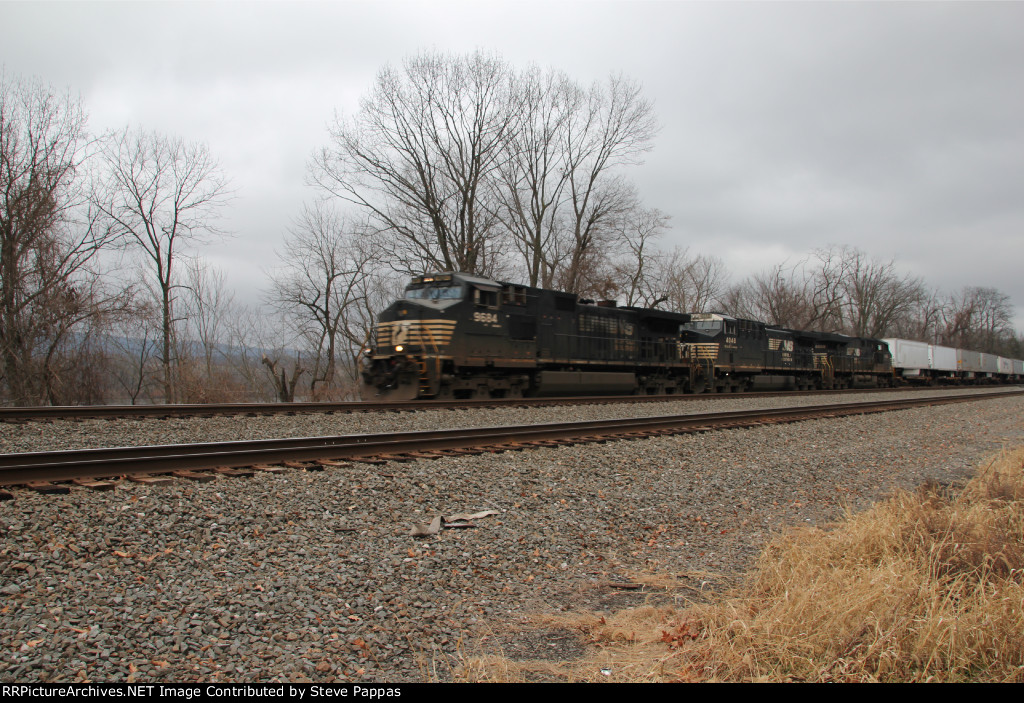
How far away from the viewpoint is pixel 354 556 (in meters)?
3.91

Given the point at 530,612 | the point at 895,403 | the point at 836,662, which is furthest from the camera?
the point at 895,403

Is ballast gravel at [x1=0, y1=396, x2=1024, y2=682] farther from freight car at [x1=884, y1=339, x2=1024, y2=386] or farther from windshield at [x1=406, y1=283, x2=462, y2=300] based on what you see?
freight car at [x1=884, y1=339, x2=1024, y2=386]

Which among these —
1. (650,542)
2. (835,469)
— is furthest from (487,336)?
(650,542)

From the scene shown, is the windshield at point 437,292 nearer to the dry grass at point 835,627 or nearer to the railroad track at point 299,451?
the railroad track at point 299,451

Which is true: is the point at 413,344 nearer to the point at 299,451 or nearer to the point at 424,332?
the point at 424,332

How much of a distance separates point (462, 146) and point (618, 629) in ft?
90.5

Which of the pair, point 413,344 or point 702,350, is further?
point 702,350

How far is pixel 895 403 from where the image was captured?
17.3m

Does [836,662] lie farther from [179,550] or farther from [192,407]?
[192,407]

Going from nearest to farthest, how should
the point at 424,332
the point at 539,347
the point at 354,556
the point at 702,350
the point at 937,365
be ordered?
the point at 354,556
the point at 424,332
the point at 539,347
the point at 702,350
the point at 937,365

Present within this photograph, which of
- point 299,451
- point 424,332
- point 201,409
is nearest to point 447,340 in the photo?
point 424,332

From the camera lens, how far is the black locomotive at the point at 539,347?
47.3ft

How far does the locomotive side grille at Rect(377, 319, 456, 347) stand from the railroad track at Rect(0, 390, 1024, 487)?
554 centimetres

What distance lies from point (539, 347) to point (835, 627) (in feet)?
45.9
